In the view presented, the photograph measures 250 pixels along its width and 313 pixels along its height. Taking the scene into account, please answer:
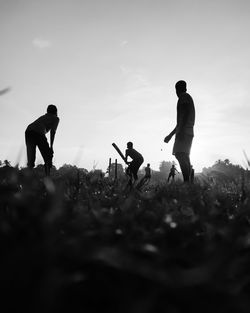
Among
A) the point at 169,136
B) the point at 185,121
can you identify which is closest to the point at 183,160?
the point at 169,136

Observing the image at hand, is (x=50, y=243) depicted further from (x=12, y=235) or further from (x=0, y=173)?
(x=0, y=173)

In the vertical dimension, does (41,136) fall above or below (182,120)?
above

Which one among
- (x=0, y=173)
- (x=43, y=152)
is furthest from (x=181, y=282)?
(x=43, y=152)

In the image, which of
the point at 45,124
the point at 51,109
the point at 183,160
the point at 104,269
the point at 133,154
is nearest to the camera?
the point at 104,269

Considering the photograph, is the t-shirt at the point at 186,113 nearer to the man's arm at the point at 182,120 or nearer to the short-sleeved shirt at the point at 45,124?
the man's arm at the point at 182,120

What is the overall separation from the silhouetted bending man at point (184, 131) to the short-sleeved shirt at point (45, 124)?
3.05 m

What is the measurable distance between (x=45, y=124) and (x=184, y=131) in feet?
11.3

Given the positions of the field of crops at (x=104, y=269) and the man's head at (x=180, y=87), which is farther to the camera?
the man's head at (x=180, y=87)

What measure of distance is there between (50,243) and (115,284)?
13.1 inches

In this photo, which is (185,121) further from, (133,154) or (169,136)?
(133,154)

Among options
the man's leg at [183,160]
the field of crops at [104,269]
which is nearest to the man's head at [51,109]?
the man's leg at [183,160]

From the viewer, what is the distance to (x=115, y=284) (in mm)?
756

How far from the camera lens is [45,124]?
303 inches

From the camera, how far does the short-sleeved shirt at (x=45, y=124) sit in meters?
7.46
